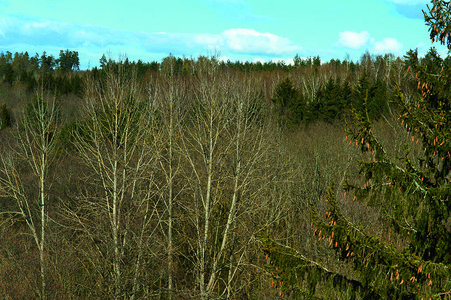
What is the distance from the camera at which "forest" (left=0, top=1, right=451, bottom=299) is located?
19.6 feet

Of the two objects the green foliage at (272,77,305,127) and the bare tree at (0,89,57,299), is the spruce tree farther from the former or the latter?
the green foliage at (272,77,305,127)

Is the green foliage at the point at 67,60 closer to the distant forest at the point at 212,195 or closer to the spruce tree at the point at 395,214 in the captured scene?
the distant forest at the point at 212,195

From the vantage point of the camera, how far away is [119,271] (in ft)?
51.0

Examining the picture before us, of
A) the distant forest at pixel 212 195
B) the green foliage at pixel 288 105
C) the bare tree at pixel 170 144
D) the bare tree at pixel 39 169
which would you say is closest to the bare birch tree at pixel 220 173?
the distant forest at pixel 212 195

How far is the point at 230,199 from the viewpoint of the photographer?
2238 cm

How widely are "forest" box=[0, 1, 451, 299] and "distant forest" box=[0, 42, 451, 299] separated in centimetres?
5

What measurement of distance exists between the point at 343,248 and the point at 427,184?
5.29 feet

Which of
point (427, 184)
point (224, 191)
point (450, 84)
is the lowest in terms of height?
point (224, 191)

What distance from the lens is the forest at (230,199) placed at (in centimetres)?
596

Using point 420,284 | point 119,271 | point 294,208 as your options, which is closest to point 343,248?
→ point 420,284

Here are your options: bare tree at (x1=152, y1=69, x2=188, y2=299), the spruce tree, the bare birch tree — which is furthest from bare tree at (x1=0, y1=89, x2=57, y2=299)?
the spruce tree

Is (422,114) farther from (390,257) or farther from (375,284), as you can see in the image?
(375,284)

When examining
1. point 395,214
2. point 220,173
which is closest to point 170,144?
point 220,173

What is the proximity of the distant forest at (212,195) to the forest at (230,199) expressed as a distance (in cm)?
5
